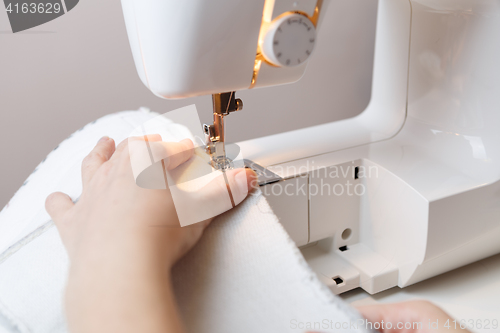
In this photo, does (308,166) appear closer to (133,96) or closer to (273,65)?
(273,65)

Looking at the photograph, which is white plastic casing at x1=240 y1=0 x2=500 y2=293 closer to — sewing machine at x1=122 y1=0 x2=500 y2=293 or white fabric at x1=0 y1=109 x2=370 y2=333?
sewing machine at x1=122 y1=0 x2=500 y2=293

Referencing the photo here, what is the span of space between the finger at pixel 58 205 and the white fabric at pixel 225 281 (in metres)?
0.01

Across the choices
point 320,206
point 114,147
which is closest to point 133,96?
point 114,147

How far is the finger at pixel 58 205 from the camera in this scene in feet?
1.31

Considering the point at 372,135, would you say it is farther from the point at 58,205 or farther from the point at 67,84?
the point at 67,84

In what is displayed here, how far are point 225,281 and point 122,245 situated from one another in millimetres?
84

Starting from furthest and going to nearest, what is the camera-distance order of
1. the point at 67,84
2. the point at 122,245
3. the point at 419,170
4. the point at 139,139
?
the point at 67,84 < the point at 419,170 < the point at 139,139 < the point at 122,245

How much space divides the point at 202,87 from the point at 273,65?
7 centimetres

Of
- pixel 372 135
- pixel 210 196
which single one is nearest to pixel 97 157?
pixel 210 196

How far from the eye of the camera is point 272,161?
531mm

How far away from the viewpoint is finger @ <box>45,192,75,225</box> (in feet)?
1.31

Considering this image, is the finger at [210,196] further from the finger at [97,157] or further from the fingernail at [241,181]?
the finger at [97,157]

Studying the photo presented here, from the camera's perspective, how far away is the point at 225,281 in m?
0.33

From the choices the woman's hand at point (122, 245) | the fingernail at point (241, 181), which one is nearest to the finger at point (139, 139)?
the woman's hand at point (122, 245)
